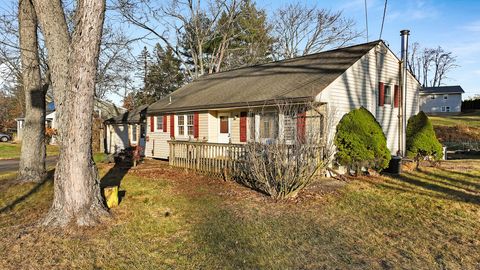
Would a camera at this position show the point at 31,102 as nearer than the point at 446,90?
Yes

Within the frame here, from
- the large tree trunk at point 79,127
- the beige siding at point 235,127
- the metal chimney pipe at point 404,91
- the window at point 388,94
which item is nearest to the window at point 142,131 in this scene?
the beige siding at point 235,127

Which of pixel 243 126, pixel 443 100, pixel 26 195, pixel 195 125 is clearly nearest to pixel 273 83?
pixel 243 126

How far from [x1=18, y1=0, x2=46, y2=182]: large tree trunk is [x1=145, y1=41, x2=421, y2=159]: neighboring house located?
6.37 metres

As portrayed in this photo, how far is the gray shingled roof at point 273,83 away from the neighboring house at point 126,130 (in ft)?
8.56

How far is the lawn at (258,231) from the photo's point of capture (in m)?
4.57

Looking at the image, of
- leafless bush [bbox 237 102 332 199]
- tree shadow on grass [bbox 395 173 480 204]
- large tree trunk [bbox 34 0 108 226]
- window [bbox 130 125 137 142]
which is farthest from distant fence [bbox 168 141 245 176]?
window [bbox 130 125 137 142]

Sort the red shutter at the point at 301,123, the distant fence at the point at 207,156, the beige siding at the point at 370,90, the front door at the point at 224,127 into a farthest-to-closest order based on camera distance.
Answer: the front door at the point at 224,127 < the beige siding at the point at 370,90 < the distant fence at the point at 207,156 < the red shutter at the point at 301,123

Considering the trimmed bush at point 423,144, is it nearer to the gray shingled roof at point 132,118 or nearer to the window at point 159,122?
the window at point 159,122

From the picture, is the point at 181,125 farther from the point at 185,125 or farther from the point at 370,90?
the point at 370,90

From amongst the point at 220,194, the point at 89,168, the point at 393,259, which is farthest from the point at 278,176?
the point at 89,168

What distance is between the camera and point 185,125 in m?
16.9

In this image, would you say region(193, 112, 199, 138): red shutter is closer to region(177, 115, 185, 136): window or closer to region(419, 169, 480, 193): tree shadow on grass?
region(177, 115, 185, 136): window

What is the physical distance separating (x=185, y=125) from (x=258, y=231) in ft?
38.5

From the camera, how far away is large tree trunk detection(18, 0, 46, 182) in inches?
419
